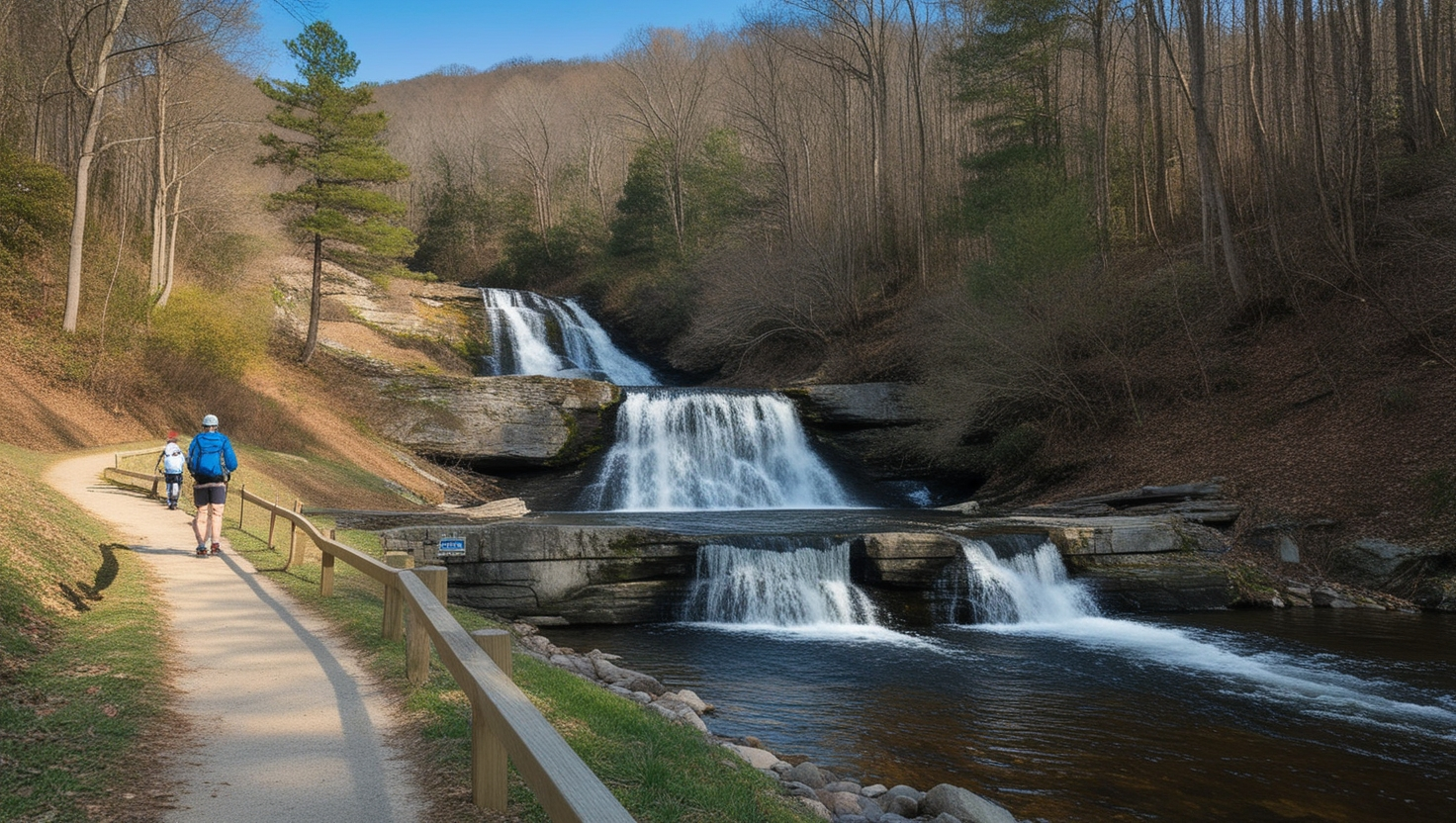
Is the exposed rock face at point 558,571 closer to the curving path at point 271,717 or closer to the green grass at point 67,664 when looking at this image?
the curving path at point 271,717

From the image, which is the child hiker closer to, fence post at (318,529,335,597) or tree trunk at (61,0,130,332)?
fence post at (318,529,335,597)

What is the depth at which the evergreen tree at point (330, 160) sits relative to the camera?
26.7 meters

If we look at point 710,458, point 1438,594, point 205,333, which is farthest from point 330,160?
point 1438,594

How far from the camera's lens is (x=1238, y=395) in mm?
19922

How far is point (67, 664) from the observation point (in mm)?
5578

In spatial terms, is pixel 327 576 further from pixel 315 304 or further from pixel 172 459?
pixel 315 304

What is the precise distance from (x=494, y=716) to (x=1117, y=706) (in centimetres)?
773

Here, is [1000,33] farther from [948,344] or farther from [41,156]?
[41,156]

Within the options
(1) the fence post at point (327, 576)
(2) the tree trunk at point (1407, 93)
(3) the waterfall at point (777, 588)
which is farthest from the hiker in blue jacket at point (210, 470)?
(2) the tree trunk at point (1407, 93)

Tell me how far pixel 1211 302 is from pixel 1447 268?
534cm

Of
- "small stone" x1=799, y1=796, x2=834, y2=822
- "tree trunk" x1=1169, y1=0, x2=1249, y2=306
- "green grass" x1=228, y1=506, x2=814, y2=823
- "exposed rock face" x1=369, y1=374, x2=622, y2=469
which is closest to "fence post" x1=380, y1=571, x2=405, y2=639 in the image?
"green grass" x1=228, y1=506, x2=814, y2=823

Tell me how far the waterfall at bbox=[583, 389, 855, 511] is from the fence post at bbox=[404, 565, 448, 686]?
16664 mm

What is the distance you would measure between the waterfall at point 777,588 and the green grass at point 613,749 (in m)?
6.48

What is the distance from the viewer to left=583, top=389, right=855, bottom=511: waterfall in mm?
23266
